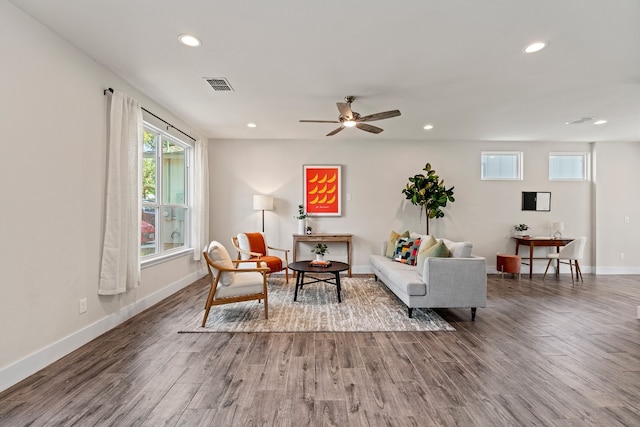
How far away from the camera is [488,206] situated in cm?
625

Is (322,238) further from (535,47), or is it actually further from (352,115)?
(535,47)

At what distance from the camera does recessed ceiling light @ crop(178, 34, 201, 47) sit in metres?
2.50

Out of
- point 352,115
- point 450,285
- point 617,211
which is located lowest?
point 450,285

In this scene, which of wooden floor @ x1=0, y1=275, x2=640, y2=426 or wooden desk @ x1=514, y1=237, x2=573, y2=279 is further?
wooden desk @ x1=514, y1=237, x2=573, y2=279

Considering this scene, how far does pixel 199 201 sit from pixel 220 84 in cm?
248

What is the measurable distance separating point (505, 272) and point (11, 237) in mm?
7074

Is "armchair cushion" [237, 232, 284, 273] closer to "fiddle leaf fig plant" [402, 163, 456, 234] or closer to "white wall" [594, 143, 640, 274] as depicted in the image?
"fiddle leaf fig plant" [402, 163, 456, 234]

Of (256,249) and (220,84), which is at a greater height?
(220,84)

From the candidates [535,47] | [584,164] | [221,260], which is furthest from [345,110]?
[584,164]

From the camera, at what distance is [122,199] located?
3162 millimetres

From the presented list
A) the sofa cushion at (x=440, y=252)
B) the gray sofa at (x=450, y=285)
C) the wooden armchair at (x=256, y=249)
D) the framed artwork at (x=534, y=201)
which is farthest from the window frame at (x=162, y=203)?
the framed artwork at (x=534, y=201)

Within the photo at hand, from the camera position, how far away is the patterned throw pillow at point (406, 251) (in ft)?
15.2

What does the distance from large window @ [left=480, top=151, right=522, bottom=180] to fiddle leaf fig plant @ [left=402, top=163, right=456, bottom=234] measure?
1.10m

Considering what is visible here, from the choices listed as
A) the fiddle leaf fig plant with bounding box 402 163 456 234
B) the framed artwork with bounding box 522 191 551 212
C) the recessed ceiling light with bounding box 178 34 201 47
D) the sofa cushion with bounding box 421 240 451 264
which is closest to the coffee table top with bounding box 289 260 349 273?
the sofa cushion with bounding box 421 240 451 264
